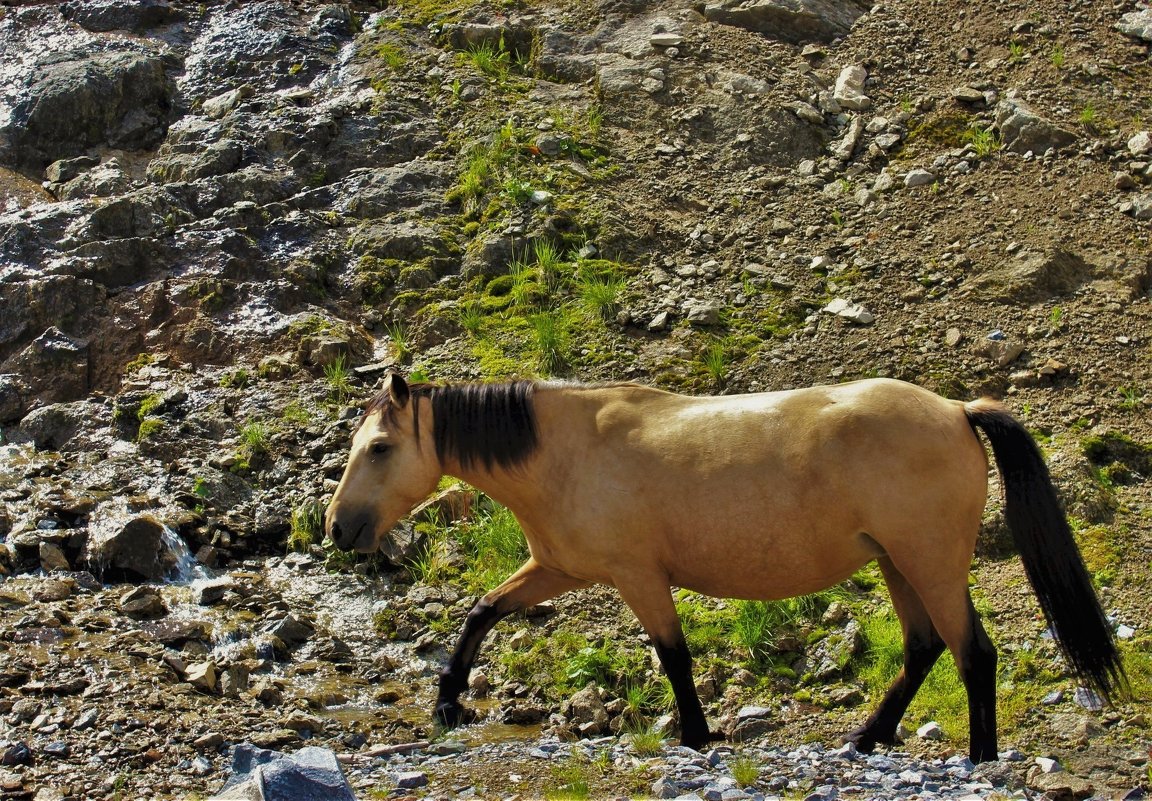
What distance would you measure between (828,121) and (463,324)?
482cm

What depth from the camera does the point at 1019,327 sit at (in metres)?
10.1

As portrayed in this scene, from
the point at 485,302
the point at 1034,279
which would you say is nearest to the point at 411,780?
the point at 485,302

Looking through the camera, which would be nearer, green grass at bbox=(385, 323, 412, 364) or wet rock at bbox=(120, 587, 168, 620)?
wet rock at bbox=(120, 587, 168, 620)

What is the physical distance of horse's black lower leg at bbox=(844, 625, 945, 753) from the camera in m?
6.75

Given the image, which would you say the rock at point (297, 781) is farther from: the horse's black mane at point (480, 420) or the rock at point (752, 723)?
the rock at point (752, 723)

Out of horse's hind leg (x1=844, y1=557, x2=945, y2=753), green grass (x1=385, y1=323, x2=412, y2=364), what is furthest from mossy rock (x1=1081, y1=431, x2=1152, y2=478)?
green grass (x1=385, y1=323, x2=412, y2=364)

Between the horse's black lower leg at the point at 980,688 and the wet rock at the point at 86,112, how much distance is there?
40.4 feet

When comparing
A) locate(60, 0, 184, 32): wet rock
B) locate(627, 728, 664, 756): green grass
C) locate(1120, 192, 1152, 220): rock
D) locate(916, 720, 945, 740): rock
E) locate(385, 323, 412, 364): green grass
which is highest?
locate(60, 0, 184, 32): wet rock

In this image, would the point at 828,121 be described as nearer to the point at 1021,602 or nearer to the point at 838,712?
the point at 1021,602

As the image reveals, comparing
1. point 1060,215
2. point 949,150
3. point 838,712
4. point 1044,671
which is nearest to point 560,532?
point 838,712

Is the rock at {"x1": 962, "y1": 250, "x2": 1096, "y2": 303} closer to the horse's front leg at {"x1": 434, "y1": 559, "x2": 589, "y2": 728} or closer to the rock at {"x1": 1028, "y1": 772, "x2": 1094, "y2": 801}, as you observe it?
the horse's front leg at {"x1": 434, "y1": 559, "x2": 589, "y2": 728}

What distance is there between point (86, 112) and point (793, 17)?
875 centimetres

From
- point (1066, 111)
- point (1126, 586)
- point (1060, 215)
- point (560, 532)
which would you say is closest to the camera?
point (560, 532)

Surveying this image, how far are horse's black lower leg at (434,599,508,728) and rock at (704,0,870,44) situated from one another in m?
9.91
